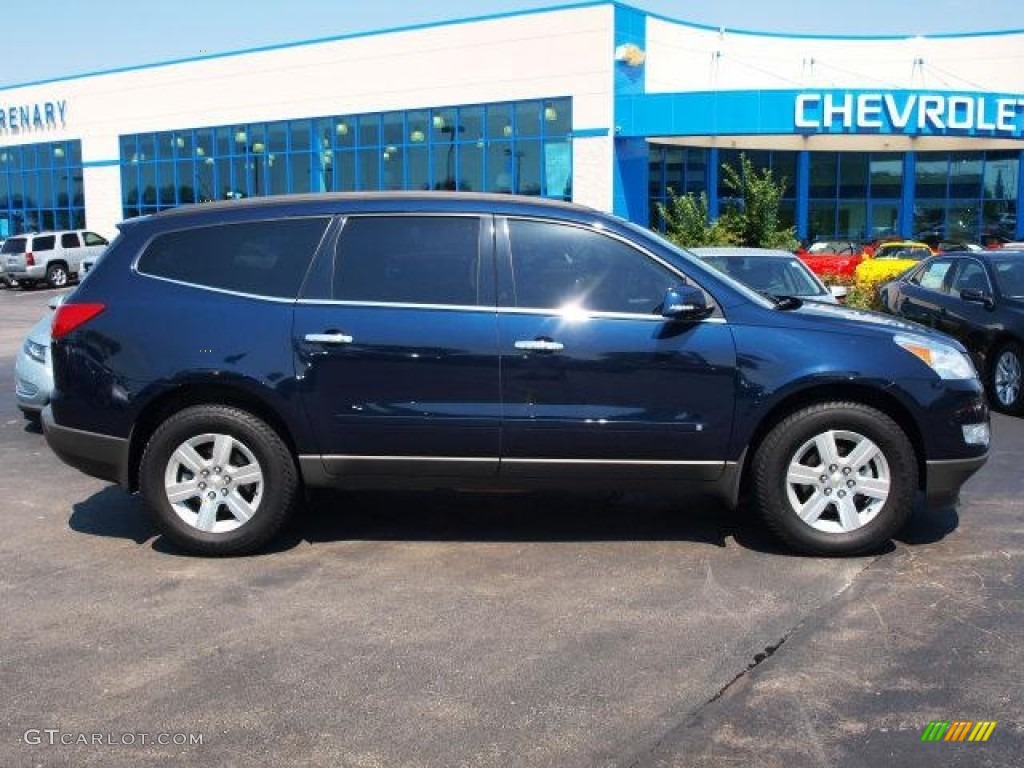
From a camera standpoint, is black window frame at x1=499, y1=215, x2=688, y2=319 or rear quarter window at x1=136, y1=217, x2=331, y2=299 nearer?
black window frame at x1=499, y1=215, x2=688, y2=319

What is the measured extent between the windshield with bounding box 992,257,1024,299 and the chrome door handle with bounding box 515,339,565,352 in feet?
20.4

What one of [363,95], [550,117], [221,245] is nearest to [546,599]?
[221,245]

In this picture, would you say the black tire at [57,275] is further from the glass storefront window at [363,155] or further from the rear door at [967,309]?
the rear door at [967,309]

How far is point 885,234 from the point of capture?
1406 inches

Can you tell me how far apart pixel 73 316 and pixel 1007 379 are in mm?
7790

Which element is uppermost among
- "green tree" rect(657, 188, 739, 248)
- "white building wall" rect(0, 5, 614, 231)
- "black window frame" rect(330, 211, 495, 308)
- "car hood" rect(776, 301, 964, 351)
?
"white building wall" rect(0, 5, 614, 231)

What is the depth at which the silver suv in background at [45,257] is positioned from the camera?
31.8m

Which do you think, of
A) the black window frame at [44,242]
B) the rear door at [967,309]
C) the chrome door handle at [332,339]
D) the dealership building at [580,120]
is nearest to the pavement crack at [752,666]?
the chrome door handle at [332,339]

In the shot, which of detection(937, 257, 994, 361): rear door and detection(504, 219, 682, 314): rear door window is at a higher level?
detection(504, 219, 682, 314): rear door window

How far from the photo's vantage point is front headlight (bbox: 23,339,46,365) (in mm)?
8031

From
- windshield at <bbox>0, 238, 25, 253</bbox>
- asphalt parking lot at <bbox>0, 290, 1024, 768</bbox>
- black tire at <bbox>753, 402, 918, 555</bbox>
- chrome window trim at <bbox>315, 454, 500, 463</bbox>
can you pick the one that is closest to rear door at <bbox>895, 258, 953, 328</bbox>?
asphalt parking lot at <bbox>0, 290, 1024, 768</bbox>

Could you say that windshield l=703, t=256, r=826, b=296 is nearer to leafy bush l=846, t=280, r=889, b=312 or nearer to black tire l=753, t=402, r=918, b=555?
leafy bush l=846, t=280, r=889, b=312

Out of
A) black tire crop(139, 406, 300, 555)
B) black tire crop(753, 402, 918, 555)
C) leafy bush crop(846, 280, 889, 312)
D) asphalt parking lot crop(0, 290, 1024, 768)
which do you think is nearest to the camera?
asphalt parking lot crop(0, 290, 1024, 768)

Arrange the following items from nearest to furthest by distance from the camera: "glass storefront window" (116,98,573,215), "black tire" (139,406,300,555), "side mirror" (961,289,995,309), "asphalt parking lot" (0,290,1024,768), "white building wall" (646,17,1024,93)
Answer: "asphalt parking lot" (0,290,1024,768) < "black tire" (139,406,300,555) < "side mirror" (961,289,995,309) < "glass storefront window" (116,98,573,215) < "white building wall" (646,17,1024,93)
